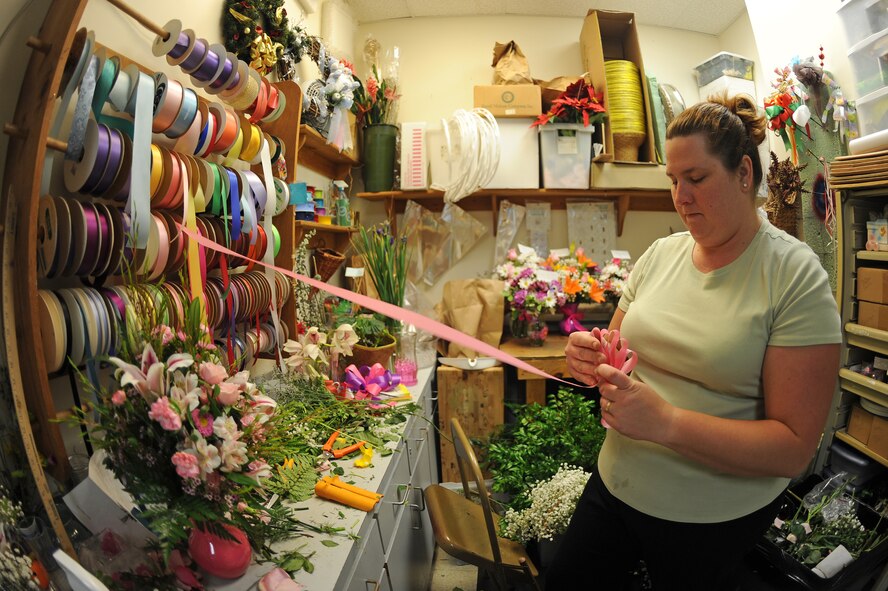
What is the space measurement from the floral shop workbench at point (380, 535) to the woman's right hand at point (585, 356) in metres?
0.61

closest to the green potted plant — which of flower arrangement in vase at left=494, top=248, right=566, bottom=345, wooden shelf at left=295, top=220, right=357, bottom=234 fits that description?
wooden shelf at left=295, top=220, right=357, bottom=234

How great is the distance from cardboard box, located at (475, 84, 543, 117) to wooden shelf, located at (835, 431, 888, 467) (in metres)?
2.13

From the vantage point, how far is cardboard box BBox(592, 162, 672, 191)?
2.84 metres

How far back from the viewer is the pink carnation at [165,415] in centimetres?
67

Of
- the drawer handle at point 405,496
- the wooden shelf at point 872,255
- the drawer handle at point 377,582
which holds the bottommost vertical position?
the drawer handle at point 377,582

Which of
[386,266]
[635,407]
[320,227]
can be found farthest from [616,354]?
[320,227]

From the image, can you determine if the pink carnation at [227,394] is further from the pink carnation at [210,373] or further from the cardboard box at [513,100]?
the cardboard box at [513,100]

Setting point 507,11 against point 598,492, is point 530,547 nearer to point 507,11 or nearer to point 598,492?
point 598,492

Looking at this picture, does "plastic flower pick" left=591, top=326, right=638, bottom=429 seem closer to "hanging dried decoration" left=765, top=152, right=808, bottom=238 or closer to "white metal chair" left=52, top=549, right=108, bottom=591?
"white metal chair" left=52, top=549, right=108, bottom=591

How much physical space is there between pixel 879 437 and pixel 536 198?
2064 millimetres

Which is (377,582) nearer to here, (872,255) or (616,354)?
(616,354)

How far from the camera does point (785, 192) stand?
2.08 m

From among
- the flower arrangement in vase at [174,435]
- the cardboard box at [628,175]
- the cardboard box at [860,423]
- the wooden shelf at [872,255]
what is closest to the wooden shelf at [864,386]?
the cardboard box at [860,423]

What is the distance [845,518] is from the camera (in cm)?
167
